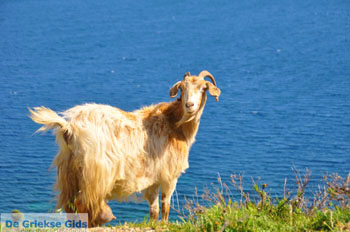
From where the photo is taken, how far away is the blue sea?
11516mm

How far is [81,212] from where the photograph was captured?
5.62 m

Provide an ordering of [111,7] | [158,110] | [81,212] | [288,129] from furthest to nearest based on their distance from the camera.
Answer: [111,7] < [288,129] < [158,110] < [81,212]

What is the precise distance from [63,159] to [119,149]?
594 mm

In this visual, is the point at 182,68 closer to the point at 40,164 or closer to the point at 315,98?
the point at 315,98

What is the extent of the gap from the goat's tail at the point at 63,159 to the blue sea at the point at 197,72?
1.20 m

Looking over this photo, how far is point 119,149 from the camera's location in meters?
5.70

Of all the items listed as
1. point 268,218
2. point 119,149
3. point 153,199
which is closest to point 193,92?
point 119,149

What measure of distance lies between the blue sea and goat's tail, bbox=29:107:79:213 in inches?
47.4

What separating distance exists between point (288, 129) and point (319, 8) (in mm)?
16209

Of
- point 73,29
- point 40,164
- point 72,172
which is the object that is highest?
point 73,29

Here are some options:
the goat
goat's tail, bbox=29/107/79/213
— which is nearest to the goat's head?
the goat

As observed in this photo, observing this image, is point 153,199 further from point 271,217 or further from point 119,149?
point 271,217

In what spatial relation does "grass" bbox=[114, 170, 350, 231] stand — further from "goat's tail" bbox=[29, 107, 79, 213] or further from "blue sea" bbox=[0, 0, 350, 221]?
"blue sea" bbox=[0, 0, 350, 221]

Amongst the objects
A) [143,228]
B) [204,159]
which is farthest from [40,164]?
[143,228]
